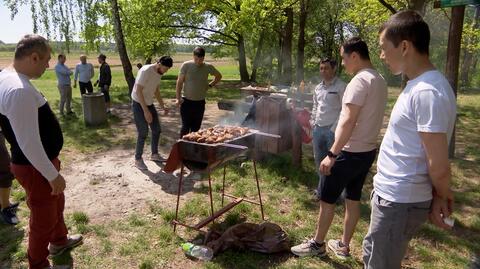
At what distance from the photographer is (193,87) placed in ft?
19.9

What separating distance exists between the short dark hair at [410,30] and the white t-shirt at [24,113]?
8.00 ft

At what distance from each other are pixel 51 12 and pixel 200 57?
7050 mm

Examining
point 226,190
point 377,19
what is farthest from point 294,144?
point 377,19

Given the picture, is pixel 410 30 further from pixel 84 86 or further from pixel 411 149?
pixel 84 86

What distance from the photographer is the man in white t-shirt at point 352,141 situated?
2.85m

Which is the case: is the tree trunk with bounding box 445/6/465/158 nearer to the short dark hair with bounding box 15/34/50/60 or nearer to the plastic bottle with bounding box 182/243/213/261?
the plastic bottle with bounding box 182/243/213/261

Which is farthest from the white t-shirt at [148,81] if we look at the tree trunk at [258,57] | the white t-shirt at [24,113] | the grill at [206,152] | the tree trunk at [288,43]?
the tree trunk at [258,57]

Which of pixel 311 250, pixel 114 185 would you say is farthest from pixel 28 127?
pixel 114 185

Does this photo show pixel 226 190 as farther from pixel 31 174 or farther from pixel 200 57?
pixel 31 174

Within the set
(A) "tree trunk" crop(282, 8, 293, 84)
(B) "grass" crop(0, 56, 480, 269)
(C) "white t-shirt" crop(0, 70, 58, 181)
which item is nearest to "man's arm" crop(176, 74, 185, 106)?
(B) "grass" crop(0, 56, 480, 269)

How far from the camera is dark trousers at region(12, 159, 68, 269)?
302 cm

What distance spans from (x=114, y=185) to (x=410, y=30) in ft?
15.6

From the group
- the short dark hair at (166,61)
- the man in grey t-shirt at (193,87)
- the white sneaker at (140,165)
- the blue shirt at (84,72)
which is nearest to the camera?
the short dark hair at (166,61)

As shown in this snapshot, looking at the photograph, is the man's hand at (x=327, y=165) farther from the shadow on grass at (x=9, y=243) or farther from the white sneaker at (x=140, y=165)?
the white sneaker at (x=140, y=165)
